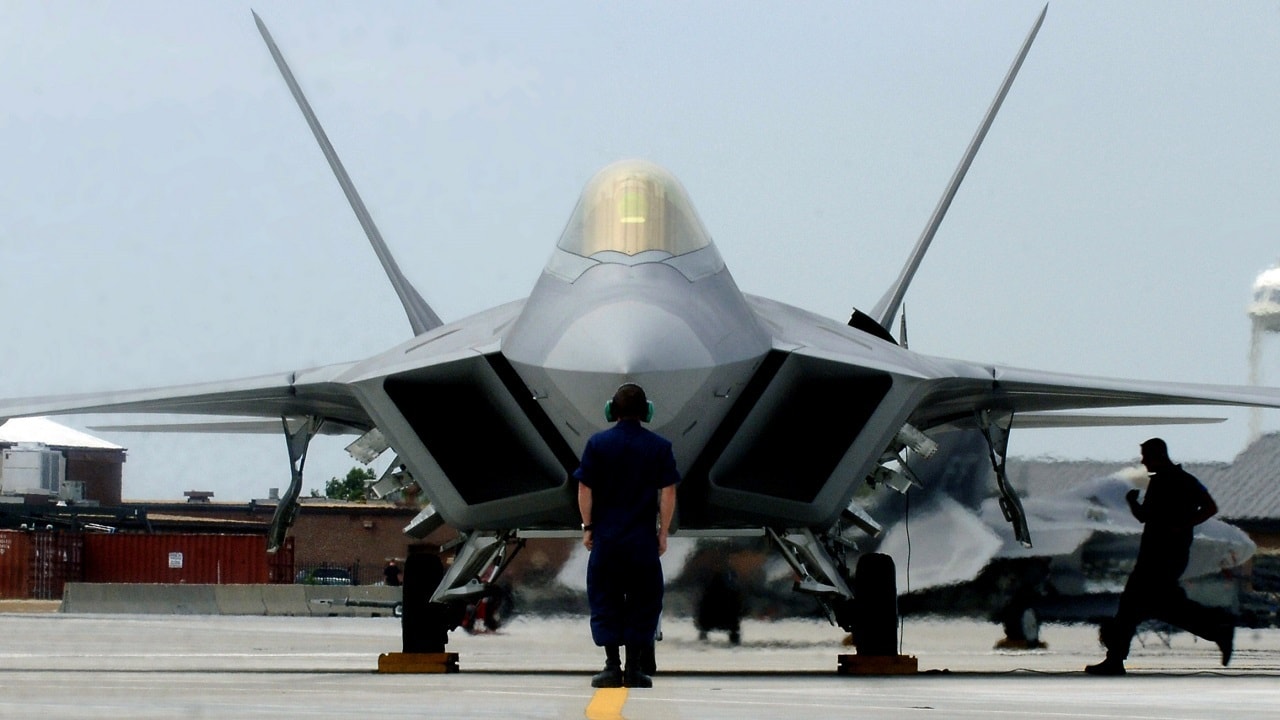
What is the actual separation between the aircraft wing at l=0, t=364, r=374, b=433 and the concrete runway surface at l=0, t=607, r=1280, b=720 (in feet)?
4.41

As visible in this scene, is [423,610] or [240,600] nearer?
[423,610]

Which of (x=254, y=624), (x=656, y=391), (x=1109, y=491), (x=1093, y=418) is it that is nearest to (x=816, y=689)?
(x=656, y=391)

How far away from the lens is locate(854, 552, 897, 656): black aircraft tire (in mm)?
11266

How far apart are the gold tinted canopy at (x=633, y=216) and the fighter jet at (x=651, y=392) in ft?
0.03

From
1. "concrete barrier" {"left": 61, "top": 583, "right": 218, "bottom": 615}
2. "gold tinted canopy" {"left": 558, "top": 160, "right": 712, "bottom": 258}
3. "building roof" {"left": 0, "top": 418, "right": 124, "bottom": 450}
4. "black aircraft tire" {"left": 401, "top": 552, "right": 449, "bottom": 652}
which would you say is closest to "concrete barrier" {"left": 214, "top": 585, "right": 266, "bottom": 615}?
"concrete barrier" {"left": 61, "top": 583, "right": 218, "bottom": 615}

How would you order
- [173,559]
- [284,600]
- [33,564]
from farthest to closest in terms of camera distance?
1. [173,559]
2. [33,564]
3. [284,600]

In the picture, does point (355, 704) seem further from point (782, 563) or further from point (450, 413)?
point (782, 563)

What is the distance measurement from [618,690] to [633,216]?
2.80 meters

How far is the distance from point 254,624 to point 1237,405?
1358cm

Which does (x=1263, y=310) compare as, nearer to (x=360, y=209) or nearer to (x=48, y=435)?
(x=360, y=209)

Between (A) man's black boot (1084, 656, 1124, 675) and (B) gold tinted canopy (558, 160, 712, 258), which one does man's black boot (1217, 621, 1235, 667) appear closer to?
(A) man's black boot (1084, 656, 1124, 675)

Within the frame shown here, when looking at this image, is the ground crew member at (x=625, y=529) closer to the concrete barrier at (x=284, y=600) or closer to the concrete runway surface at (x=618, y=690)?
the concrete runway surface at (x=618, y=690)

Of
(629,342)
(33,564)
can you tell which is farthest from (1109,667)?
(33,564)

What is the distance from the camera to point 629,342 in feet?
27.9
